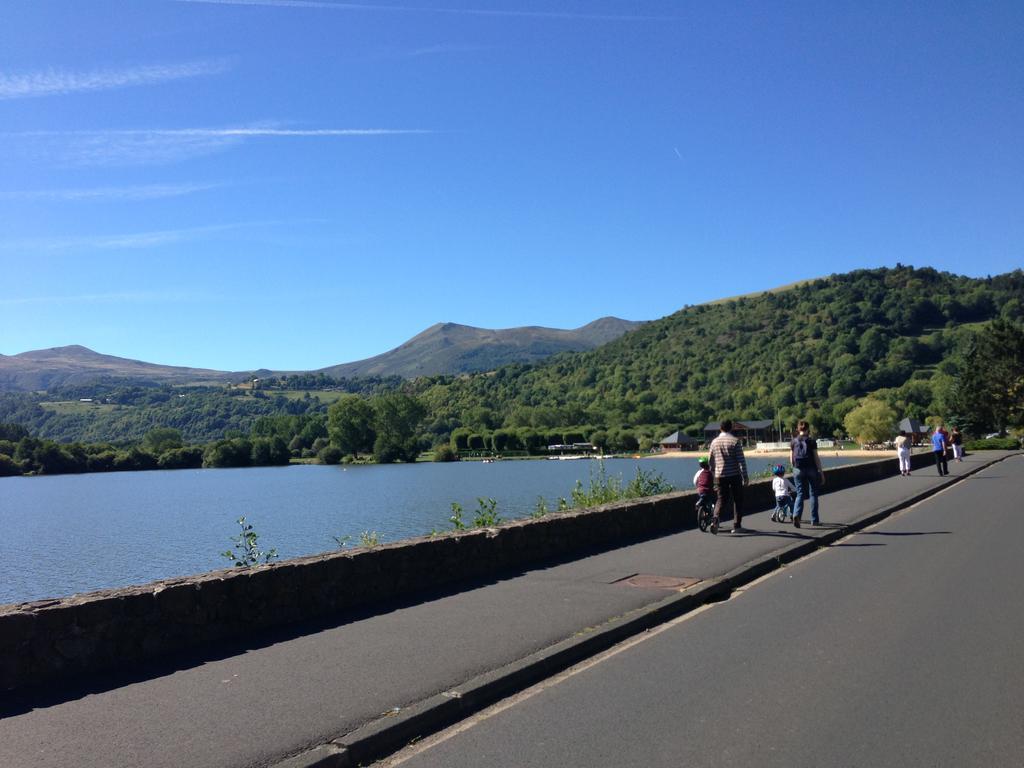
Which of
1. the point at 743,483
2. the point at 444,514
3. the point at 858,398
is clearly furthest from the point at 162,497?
the point at 858,398

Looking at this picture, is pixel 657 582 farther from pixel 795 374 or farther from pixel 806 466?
pixel 795 374

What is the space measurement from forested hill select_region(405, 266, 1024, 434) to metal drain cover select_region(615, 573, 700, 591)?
130 m

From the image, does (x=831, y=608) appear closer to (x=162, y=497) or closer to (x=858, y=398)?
(x=162, y=497)

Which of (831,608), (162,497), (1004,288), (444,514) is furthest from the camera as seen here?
(1004,288)

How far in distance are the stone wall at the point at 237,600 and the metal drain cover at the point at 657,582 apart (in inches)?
66.6

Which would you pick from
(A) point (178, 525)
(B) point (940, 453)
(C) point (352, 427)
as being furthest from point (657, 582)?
(C) point (352, 427)

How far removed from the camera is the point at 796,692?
18.1 feet

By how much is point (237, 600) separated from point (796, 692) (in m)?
4.57

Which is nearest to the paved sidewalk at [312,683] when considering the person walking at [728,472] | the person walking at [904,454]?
the person walking at [728,472]

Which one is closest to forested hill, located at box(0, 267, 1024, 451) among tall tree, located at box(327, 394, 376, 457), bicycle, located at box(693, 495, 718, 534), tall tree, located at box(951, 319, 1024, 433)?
tall tree, located at box(327, 394, 376, 457)

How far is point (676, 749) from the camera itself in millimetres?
4574

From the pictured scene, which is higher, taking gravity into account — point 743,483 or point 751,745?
point 743,483

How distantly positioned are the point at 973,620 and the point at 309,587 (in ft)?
19.9

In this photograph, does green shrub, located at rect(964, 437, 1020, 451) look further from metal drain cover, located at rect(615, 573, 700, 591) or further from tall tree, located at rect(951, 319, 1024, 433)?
metal drain cover, located at rect(615, 573, 700, 591)
